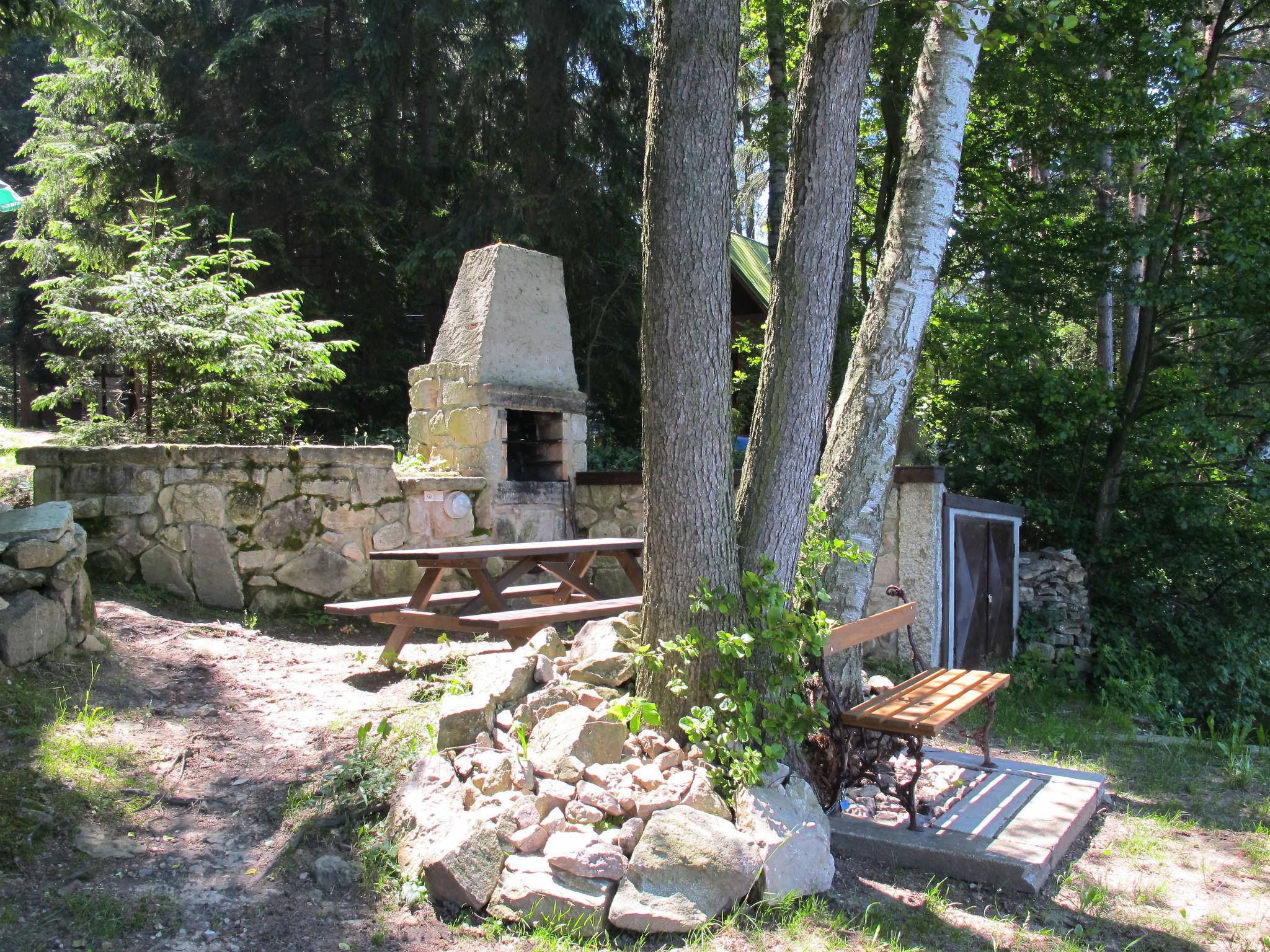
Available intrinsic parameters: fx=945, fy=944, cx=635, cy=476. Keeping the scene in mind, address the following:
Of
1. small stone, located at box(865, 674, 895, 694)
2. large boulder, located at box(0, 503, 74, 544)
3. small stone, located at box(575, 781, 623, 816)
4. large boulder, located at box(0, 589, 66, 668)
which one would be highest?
large boulder, located at box(0, 503, 74, 544)

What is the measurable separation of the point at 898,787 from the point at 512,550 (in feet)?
8.63

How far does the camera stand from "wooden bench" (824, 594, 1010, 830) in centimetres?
371

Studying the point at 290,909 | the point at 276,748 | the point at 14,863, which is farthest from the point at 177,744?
the point at 290,909

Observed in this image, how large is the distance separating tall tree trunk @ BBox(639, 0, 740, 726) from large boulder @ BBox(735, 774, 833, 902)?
51 cm

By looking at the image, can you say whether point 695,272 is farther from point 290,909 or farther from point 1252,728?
point 1252,728

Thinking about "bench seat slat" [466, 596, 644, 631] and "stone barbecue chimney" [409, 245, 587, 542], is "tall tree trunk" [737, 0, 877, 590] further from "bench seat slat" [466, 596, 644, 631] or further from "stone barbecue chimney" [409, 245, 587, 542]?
"stone barbecue chimney" [409, 245, 587, 542]

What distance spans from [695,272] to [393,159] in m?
11.1

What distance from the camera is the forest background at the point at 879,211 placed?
9.64m

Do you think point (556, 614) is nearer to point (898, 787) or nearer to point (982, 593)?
point (898, 787)

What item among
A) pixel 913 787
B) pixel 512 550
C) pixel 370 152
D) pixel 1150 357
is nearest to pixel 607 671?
pixel 913 787

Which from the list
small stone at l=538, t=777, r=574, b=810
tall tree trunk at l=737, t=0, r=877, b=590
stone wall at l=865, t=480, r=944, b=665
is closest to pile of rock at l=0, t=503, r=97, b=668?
small stone at l=538, t=777, r=574, b=810

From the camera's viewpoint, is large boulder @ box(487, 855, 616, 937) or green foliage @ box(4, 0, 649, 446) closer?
large boulder @ box(487, 855, 616, 937)

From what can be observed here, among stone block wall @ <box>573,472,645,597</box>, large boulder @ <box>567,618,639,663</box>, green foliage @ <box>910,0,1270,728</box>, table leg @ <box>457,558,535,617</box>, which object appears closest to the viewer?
large boulder @ <box>567,618,639,663</box>

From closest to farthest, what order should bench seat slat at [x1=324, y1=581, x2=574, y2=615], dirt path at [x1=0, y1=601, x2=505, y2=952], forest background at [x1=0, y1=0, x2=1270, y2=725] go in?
dirt path at [x1=0, y1=601, x2=505, y2=952] → bench seat slat at [x1=324, y1=581, x2=574, y2=615] → forest background at [x1=0, y1=0, x2=1270, y2=725]
